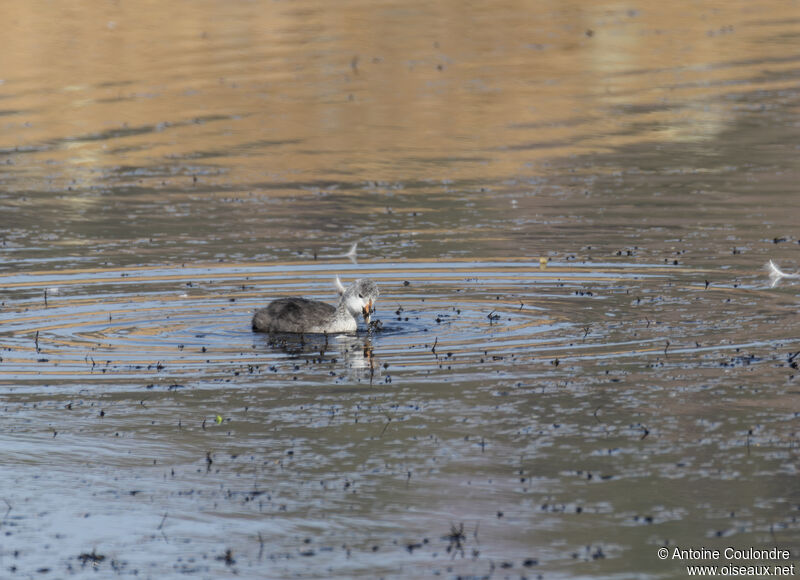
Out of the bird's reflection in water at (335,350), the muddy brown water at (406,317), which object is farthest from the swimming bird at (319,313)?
the muddy brown water at (406,317)

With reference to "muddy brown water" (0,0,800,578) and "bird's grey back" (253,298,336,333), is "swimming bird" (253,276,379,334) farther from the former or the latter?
"muddy brown water" (0,0,800,578)

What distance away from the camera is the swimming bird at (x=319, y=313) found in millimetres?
16750

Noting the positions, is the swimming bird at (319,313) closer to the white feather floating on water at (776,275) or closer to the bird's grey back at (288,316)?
the bird's grey back at (288,316)

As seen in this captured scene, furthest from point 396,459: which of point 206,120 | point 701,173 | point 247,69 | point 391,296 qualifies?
point 247,69

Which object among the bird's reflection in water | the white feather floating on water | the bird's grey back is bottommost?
the bird's reflection in water

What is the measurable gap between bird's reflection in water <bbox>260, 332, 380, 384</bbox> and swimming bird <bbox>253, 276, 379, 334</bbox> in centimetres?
10

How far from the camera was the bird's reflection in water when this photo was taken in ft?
49.2

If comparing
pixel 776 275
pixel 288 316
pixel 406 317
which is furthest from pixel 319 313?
pixel 776 275

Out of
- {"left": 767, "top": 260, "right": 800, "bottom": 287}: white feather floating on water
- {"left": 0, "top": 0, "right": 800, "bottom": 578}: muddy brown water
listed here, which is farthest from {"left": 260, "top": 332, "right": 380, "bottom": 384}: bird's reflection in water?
{"left": 767, "top": 260, "right": 800, "bottom": 287}: white feather floating on water

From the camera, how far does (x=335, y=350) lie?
16.3 meters

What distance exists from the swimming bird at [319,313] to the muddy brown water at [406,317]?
0.84 ft

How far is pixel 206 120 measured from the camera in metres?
34.1

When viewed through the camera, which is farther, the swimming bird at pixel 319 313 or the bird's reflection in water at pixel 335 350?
the swimming bird at pixel 319 313

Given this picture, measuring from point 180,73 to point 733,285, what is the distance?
81.6 feet
